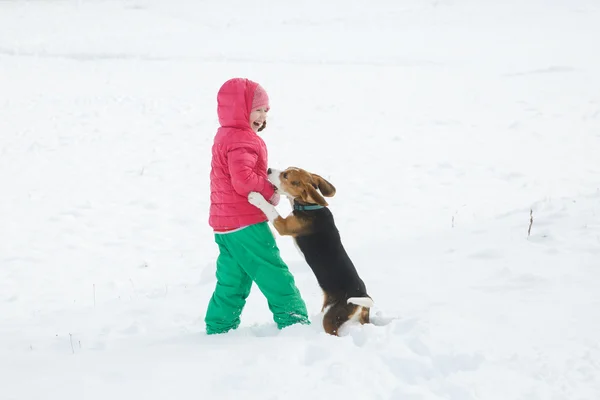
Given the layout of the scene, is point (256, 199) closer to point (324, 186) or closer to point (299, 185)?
point (299, 185)

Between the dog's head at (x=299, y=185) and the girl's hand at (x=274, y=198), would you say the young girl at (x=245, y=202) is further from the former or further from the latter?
the dog's head at (x=299, y=185)

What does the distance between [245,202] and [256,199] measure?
151 millimetres

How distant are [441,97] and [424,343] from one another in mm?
12029

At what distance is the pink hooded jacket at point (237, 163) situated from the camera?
3812mm

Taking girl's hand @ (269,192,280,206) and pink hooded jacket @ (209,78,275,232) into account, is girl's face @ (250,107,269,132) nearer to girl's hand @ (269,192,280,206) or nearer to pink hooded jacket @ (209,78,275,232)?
pink hooded jacket @ (209,78,275,232)

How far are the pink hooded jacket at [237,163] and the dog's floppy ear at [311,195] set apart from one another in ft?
0.95

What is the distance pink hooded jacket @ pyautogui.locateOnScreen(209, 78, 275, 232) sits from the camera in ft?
12.5

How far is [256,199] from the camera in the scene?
3.82 meters

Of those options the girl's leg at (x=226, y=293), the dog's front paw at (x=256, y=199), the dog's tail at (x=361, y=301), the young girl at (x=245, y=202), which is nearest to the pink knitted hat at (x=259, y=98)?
the young girl at (x=245, y=202)

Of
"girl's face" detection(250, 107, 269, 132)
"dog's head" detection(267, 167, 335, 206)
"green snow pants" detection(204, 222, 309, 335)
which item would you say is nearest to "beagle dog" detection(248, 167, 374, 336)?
"dog's head" detection(267, 167, 335, 206)

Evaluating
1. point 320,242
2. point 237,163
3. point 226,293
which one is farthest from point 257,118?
point 226,293

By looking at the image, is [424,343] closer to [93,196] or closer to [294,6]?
[93,196]

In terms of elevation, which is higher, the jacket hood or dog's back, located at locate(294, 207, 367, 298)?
the jacket hood

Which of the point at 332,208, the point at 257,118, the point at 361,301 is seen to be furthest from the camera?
the point at 332,208
